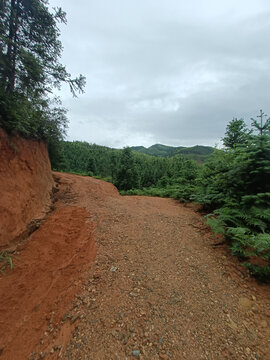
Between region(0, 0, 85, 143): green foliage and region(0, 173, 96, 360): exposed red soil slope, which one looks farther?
region(0, 0, 85, 143): green foliage

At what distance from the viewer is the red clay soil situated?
1695mm

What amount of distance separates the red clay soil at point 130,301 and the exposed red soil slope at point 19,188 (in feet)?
2.26

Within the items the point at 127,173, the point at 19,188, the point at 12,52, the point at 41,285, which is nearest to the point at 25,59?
the point at 12,52

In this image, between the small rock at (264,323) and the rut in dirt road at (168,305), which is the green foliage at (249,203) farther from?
the small rock at (264,323)

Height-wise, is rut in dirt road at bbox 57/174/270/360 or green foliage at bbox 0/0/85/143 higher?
green foliage at bbox 0/0/85/143

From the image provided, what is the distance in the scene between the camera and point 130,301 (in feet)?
7.06

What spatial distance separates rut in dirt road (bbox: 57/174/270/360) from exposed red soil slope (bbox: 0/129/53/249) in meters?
2.40

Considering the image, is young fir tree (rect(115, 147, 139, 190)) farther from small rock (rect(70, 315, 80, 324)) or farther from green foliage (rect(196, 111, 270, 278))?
small rock (rect(70, 315, 80, 324))

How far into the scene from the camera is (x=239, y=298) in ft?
7.36

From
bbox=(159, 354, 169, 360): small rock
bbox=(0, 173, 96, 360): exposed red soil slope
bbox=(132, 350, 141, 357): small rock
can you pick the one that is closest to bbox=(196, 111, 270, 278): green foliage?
bbox=(159, 354, 169, 360): small rock

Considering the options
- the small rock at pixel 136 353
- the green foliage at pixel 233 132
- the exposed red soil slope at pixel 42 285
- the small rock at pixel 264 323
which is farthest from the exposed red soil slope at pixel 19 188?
the green foliage at pixel 233 132

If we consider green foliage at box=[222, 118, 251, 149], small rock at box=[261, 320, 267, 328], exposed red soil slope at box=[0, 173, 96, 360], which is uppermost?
green foliage at box=[222, 118, 251, 149]

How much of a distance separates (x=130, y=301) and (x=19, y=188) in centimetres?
456

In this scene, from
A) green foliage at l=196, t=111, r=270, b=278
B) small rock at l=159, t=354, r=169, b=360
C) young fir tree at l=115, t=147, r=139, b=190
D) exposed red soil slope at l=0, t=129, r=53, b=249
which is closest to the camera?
small rock at l=159, t=354, r=169, b=360
